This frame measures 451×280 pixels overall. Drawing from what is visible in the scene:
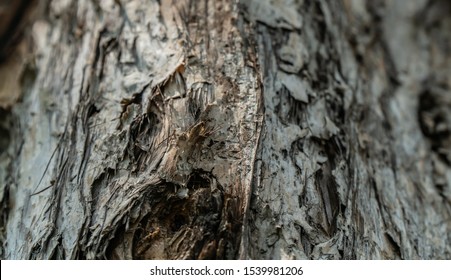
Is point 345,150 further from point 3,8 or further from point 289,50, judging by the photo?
point 3,8

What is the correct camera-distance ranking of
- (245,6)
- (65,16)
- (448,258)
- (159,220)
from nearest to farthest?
(159,220) → (448,258) → (245,6) → (65,16)

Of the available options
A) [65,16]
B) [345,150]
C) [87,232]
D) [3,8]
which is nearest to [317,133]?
[345,150]

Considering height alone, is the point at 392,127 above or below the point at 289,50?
below

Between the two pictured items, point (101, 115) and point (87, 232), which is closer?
point (87, 232)

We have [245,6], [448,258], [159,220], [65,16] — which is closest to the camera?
[159,220]
